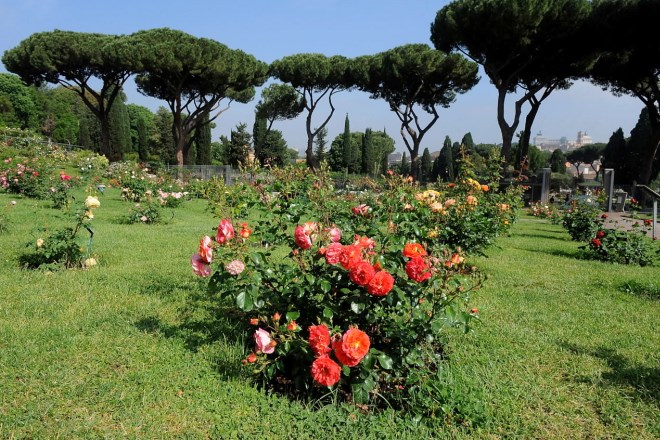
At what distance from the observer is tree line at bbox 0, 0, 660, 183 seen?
16.5m

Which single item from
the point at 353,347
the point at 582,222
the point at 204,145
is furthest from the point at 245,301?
the point at 204,145

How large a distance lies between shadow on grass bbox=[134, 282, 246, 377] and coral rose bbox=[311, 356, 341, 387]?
0.65 metres

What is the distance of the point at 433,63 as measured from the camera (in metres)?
21.5

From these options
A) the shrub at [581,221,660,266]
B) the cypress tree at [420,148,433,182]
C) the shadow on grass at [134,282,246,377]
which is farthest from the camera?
the cypress tree at [420,148,433,182]

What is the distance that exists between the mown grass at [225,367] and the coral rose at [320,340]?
0.32 metres

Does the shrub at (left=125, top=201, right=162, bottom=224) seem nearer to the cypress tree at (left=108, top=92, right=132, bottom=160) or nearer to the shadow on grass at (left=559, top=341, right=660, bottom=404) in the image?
the shadow on grass at (left=559, top=341, right=660, bottom=404)

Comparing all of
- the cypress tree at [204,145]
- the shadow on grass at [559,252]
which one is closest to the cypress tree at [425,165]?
the cypress tree at [204,145]

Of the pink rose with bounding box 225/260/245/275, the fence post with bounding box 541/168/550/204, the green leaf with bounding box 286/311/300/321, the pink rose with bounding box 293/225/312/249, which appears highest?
the fence post with bounding box 541/168/550/204

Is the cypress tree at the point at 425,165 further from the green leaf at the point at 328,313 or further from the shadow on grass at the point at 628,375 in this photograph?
the green leaf at the point at 328,313

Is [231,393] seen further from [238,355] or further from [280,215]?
[280,215]

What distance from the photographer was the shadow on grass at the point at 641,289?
14.1ft

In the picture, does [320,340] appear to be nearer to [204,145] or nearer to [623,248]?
[623,248]

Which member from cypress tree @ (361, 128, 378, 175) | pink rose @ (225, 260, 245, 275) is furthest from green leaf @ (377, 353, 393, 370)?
cypress tree @ (361, 128, 378, 175)

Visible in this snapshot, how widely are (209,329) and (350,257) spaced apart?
138 cm
